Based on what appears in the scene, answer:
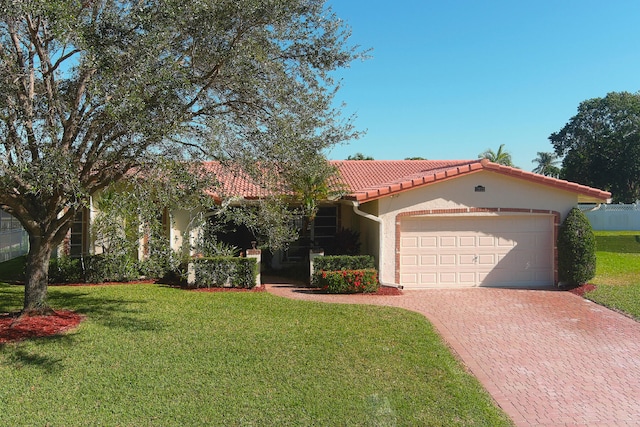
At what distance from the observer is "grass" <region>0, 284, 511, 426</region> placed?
213 inches

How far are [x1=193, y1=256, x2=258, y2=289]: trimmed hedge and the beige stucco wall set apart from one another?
4.10 m

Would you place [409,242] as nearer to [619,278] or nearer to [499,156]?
[619,278]

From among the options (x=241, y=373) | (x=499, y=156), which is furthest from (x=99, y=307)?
(x=499, y=156)

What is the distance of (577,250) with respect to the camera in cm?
1341

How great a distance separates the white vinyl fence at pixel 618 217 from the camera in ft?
125

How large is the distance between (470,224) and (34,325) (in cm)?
1194

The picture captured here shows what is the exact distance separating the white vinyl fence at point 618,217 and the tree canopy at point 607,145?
8.78 metres

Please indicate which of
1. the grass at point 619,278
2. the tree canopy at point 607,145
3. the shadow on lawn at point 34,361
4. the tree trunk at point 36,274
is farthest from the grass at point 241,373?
the tree canopy at point 607,145

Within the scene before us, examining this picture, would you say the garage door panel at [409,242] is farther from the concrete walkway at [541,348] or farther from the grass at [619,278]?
the grass at [619,278]

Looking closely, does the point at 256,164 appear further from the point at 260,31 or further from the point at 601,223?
the point at 601,223

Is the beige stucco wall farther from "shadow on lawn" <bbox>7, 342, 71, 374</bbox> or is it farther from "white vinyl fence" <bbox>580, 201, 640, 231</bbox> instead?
"white vinyl fence" <bbox>580, 201, 640, 231</bbox>

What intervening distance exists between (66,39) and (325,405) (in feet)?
20.0

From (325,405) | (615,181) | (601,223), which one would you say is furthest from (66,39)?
(615,181)

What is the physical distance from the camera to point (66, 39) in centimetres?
615
